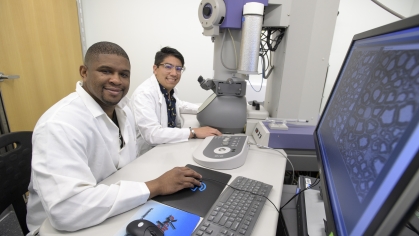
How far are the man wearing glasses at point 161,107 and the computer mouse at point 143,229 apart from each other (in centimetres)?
63

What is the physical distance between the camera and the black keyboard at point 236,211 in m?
0.52

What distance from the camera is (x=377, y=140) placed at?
0.32 m

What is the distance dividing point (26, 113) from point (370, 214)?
90.4 inches

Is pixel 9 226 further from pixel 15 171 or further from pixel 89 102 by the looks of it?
pixel 89 102

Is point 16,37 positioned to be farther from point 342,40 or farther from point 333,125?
point 342,40

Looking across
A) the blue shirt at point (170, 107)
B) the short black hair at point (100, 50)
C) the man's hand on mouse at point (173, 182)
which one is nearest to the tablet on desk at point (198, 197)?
the man's hand on mouse at point (173, 182)

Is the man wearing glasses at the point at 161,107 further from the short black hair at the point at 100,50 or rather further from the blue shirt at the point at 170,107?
the short black hair at the point at 100,50

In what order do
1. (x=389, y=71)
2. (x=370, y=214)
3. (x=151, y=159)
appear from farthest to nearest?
(x=151, y=159) → (x=389, y=71) → (x=370, y=214)

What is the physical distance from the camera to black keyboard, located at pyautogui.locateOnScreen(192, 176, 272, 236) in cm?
52

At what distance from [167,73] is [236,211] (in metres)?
1.10

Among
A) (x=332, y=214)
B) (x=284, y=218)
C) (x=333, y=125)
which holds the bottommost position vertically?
(x=284, y=218)

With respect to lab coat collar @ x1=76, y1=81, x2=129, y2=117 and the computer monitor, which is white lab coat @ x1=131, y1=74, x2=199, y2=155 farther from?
the computer monitor

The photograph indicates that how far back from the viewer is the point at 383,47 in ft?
1.33

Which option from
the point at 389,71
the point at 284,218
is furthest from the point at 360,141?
the point at 284,218
